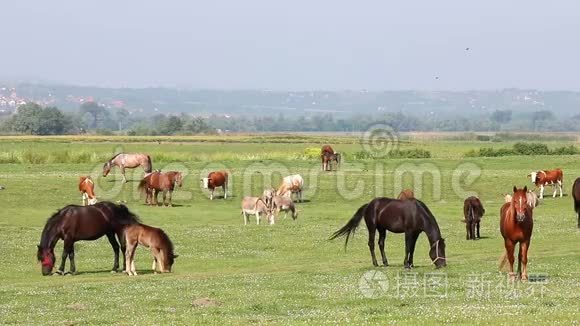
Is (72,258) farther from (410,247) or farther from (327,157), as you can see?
(327,157)

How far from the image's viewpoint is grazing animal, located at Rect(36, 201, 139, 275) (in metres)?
23.5

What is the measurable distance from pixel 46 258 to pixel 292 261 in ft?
21.8

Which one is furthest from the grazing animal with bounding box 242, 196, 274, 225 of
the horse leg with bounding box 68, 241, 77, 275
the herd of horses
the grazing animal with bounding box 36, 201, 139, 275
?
the horse leg with bounding box 68, 241, 77, 275

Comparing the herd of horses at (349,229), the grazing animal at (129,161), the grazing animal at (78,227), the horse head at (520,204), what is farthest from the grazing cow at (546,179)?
the horse head at (520,204)

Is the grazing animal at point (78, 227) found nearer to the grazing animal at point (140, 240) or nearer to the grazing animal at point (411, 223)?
the grazing animal at point (140, 240)

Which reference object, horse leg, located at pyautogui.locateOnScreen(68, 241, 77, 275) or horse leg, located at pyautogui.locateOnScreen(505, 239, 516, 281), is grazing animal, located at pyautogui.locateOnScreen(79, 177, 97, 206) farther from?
horse leg, located at pyautogui.locateOnScreen(505, 239, 516, 281)

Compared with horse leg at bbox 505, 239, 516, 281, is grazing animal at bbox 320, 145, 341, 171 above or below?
below

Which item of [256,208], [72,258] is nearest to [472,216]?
[256,208]

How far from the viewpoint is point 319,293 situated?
17297 mm

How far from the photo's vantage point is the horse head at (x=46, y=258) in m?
23.5

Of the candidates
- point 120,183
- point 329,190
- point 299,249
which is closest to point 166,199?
point 120,183

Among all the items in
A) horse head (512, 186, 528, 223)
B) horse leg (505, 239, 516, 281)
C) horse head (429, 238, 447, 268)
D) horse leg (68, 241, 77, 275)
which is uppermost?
horse head (512, 186, 528, 223)

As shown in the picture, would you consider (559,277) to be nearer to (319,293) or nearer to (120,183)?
(319,293)

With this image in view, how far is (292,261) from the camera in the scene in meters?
26.8
